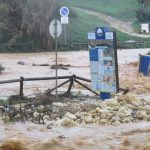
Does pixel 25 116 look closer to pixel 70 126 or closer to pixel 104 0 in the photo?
pixel 70 126

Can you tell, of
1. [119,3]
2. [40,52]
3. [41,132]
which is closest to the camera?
[41,132]

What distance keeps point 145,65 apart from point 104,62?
1346 cm

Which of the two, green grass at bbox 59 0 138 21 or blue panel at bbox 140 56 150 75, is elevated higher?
green grass at bbox 59 0 138 21

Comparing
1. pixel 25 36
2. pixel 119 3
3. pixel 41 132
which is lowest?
pixel 41 132

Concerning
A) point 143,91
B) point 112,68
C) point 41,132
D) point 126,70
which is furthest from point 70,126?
point 126,70

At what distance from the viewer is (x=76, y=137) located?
543 inches

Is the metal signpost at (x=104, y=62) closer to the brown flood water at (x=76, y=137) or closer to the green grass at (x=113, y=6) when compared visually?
the brown flood water at (x=76, y=137)

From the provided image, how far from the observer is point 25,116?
55.3 feet

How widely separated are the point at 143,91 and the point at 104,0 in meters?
73.4

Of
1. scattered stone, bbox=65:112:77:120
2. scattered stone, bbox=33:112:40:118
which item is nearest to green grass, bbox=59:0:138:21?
scattered stone, bbox=33:112:40:118

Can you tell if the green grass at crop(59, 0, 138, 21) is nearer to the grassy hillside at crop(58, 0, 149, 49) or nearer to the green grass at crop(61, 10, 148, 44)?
the grassy hillside at crop(58, 0, 149, 49)

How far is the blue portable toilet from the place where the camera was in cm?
3167

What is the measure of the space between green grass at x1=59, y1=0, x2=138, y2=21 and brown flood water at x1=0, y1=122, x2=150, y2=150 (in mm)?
68103

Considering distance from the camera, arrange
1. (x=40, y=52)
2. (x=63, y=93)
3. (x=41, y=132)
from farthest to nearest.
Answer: (x=40, y=52) < (x=63, y=93) < (x=41, y=132)
